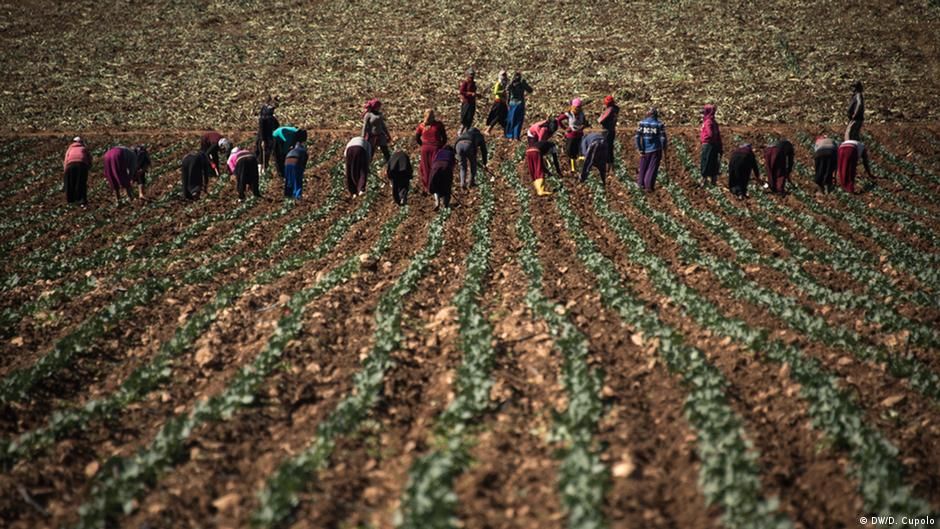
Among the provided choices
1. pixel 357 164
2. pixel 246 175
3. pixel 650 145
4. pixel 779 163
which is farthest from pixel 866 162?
pixel 246 175

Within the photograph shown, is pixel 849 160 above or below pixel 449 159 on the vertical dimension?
below

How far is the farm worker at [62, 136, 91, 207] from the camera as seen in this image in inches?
711

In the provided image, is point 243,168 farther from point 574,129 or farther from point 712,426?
point 712,426

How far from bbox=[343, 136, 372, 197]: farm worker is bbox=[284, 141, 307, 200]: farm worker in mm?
1085

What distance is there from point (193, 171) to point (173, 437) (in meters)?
12.8

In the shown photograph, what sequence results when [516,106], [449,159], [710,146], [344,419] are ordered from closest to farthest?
[344,419] < [449,159] < [710,146] < [516,106]

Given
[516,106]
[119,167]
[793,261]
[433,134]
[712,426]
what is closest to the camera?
[712,426]

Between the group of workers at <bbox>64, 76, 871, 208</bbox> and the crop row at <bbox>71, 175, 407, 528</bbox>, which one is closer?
the crop row at <bbox>71, 175, 407, 528</bbox>

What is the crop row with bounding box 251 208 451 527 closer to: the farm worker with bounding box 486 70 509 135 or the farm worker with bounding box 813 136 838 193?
the farm worker with bounding box 813 136 838 193

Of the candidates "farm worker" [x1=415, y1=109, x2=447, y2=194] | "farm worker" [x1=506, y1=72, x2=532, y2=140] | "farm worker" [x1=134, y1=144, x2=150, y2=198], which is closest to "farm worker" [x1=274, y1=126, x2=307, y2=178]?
"farm worker" [x1=134, y1=144, x2=150, y2=198]

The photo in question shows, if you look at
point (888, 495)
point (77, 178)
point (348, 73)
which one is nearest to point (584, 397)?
point (888, 495)

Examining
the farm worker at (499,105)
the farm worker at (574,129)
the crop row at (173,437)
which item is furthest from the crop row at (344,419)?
the farm worker at (499,105)

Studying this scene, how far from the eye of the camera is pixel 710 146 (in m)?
17.6

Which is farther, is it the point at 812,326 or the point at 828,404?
the point at 812,326
